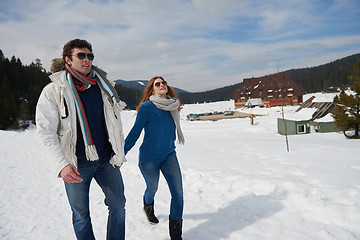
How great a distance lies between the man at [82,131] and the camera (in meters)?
1.90

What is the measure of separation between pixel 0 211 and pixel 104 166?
294 cm

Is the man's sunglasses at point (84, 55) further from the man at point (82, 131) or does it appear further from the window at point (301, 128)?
the window at point (301, 128)

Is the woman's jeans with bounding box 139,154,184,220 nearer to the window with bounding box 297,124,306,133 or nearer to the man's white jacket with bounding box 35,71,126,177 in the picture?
the man's white jacket with bounding box 35,71,126,177

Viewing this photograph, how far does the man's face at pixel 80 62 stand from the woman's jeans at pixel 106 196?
92 cm

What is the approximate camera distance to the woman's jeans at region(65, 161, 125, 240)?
213 centimetres

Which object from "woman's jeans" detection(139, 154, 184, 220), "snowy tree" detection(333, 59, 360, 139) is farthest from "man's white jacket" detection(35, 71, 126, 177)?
"snowy tree" detection(333, 59, 360, 139)

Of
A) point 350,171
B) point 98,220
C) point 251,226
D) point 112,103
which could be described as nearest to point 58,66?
point 112,103

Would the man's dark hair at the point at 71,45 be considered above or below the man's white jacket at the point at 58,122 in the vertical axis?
above

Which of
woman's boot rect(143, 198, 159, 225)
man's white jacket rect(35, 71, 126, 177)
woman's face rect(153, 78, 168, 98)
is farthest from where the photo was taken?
woman's boot rect(143, 198, 159, 225)

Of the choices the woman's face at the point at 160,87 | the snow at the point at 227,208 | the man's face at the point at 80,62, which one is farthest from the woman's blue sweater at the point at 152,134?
the snow at the point at 227,208

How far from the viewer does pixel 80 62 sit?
215cm

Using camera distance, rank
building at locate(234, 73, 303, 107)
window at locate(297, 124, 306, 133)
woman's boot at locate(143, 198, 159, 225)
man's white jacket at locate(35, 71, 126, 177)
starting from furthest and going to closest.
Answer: building at locate(234, 73, 303, 107) → window at locate(297, 124, 306, 133) → woman's boot at locate(143, 198, 159, 225) → man's white jacket at locate(35, 71, 126, 177)

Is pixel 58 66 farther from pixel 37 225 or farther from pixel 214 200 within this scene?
pixel 214 200

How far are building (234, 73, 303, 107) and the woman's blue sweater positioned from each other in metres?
62.8
